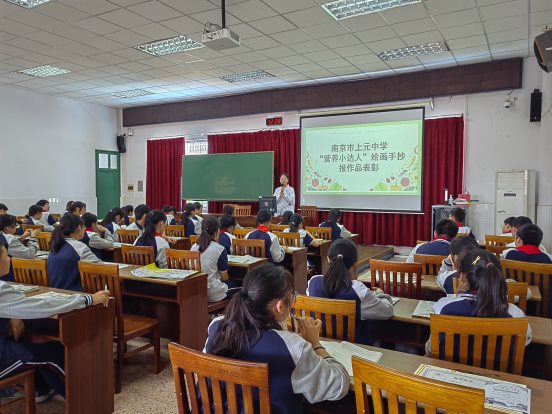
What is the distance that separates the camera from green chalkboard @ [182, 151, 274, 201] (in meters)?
8.84

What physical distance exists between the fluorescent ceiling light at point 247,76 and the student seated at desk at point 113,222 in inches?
128

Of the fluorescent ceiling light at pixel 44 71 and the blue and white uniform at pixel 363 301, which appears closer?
the blue and white uniform at pixel 363 301

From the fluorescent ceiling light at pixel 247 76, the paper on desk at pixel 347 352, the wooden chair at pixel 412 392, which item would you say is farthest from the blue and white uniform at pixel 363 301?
the fluorescent ceiling light at pixel 247 76

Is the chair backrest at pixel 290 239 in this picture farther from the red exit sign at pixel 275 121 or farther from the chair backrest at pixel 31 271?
the red exit sign at pixel 275 121

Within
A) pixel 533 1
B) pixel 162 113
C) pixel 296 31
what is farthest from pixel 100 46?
pixel 533 1

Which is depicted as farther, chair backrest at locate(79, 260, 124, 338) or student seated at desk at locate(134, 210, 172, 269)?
student seated at desk at locate(134, 210, 172, 269)

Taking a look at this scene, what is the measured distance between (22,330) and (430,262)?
2.76 meters

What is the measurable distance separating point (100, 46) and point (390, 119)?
4806mm

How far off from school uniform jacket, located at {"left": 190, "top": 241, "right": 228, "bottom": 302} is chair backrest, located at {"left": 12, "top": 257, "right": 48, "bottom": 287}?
1.12m

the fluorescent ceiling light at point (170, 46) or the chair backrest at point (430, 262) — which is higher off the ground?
the fluorescent ceiling light at point (170, 46)

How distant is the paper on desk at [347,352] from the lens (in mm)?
1619

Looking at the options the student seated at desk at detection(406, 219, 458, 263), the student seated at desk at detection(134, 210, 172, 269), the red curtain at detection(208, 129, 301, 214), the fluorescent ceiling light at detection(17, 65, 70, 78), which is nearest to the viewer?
the student seated at desk at detection(406, 219, 458, 263)

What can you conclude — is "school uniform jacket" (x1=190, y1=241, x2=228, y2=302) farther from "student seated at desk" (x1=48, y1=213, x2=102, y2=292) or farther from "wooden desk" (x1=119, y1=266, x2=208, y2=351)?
"student seated at desk" (x1=48, y1=213, x2=102, y2=292)

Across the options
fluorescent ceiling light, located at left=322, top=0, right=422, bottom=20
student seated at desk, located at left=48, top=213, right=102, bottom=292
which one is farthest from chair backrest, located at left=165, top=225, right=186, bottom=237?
fluorescent ceiling light, located at left=322, top=0, right=422, bottom=20
